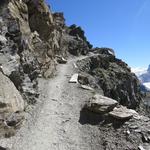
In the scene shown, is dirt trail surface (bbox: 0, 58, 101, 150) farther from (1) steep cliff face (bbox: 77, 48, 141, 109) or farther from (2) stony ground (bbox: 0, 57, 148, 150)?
(1) steep cliff face (bbox: 77, 48, 141, 109)

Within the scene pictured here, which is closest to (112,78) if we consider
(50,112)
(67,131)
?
(50,112)

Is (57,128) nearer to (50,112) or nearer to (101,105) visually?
(50,112)

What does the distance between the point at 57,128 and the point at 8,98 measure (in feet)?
13.4

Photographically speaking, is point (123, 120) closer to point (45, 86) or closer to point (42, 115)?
point (42, 115)

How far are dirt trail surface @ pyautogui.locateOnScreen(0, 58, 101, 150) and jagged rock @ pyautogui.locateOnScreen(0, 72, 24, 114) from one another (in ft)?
4.82

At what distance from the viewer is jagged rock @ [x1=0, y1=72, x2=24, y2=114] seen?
1485 centimetres

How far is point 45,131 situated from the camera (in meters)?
16.0

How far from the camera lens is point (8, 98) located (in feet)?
50.8

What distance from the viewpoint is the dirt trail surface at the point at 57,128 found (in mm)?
14312

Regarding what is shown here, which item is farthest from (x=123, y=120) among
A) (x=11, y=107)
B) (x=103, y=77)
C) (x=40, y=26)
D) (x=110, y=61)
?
(x=110, y=61)

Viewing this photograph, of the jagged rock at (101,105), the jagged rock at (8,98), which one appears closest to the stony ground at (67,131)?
the jagged rock at (101,105)

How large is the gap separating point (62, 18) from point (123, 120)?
192ft

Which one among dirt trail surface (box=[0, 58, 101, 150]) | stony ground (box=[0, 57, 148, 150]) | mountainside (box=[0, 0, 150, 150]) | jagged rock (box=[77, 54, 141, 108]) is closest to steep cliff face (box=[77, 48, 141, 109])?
jagged rock (box=[77, 54, 141, 108])

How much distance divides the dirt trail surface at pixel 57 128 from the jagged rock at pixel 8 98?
1469mm
